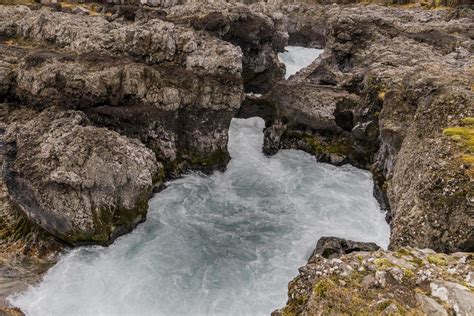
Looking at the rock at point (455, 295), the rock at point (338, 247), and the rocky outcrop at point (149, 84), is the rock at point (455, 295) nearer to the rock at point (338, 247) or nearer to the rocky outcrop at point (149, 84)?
the rock at point (338, 247)

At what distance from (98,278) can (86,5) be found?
220ft

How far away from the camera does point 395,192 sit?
2352 centimetres

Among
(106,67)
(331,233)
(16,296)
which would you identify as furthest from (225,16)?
(16,296)

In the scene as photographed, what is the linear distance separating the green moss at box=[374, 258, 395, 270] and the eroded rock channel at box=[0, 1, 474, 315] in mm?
62

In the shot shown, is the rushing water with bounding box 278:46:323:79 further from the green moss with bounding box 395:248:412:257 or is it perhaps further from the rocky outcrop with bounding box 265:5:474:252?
the green moss with bounding box 395:248:412:257

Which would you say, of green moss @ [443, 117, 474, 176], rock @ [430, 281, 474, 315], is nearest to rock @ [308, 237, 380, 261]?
green moss @ [443, 117, 474, 176]

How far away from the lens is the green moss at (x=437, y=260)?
13.1 meters

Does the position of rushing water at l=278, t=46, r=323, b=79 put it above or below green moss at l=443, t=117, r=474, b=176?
below

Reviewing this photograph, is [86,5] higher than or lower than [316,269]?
higher

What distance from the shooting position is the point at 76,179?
24891mm

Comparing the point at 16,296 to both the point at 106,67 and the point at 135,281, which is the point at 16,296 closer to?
the point at 135,281

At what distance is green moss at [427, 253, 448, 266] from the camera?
1310 cm

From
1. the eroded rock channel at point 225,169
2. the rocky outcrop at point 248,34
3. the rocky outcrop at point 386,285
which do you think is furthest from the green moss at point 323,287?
the rocky outcrop at point 248,34

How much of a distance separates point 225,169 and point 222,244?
1038cm
